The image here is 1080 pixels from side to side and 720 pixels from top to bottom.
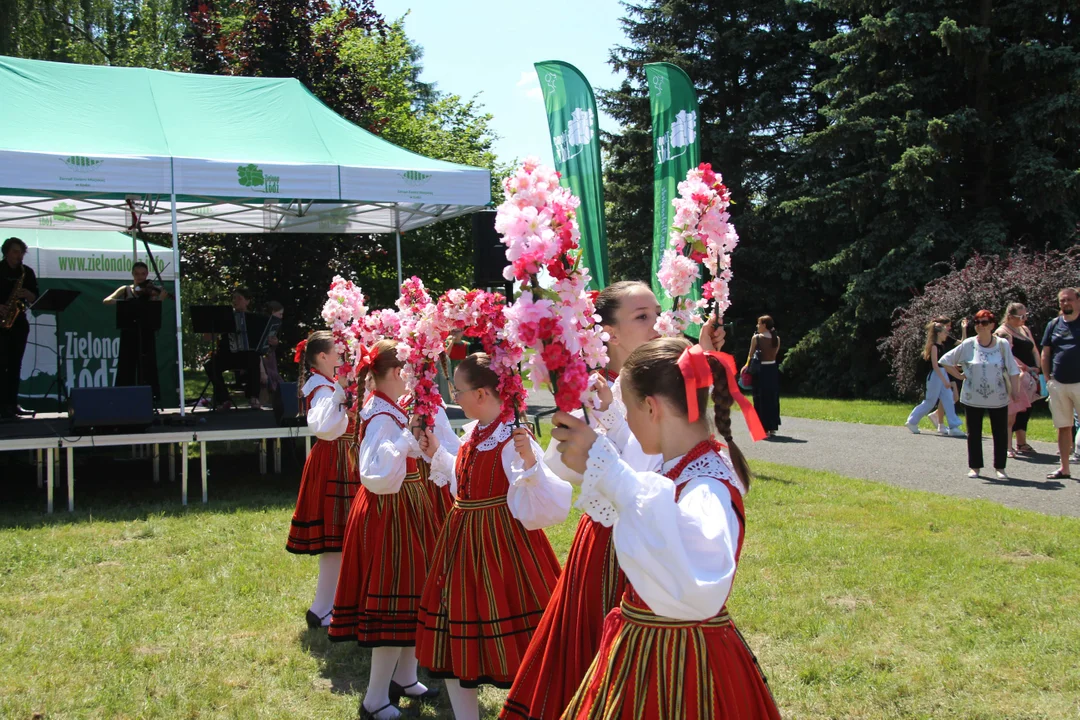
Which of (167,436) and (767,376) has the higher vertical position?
(767,376)

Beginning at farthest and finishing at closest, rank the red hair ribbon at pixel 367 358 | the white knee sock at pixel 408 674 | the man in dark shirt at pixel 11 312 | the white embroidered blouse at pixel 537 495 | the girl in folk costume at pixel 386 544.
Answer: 1. the man in dark shirt at pixel 11 312
2. the white knee sock at pixel 408 674
3. the red hair ribbon at pixel 367 358
4. the girl in folk costume at pixel 386 544
5. the white embroidered blouse at pixel 537 495

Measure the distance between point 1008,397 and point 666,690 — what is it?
Result: 785cm

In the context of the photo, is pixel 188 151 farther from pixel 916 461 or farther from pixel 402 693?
pixel 916 461

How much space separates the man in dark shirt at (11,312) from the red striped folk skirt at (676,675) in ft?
33.8

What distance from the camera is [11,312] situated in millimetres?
10555

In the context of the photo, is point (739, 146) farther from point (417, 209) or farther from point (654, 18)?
point (417, 209)

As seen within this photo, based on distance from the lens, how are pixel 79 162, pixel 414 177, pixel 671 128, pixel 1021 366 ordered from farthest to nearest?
pixel 671 128 < pixel 1021 366 < pixel 414 177 < pixel 79 162

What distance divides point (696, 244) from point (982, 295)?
13851mm

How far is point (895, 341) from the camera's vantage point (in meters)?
17.3

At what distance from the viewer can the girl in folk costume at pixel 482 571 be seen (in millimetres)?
3430

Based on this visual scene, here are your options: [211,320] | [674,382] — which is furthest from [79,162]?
[674,382]

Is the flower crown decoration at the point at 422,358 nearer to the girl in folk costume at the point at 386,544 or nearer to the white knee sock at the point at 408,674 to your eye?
the girl in folk costume at the point at 386,544

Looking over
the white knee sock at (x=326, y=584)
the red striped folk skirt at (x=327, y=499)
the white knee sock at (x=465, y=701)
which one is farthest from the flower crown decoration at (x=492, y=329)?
the white knee sock at (x=326, y=584)

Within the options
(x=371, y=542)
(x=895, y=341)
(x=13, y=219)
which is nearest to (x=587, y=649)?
(x=371, y=542)
